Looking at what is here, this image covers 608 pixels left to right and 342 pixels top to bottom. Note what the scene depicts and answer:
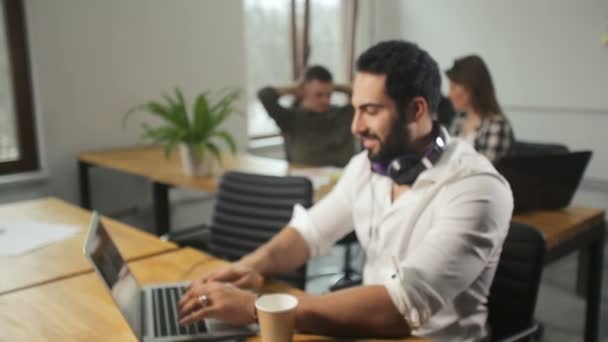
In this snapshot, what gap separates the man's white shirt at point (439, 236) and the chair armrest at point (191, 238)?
0.92m

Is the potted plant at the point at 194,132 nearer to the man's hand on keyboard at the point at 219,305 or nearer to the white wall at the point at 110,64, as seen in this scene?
the white wall at the point at 110,64

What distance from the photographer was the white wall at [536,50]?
6.94ft

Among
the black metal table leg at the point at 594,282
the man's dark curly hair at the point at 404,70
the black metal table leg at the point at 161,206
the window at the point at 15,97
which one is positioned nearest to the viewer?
the man's dark curly hair at the point at 404,70

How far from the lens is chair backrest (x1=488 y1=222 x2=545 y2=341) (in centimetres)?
133

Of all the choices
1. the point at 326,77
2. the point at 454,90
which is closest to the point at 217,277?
the point at 454,90

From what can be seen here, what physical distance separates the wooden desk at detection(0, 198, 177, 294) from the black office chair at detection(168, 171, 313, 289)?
370mm

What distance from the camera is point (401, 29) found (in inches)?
91.4

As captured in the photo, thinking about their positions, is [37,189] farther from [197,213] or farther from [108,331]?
[108,331]

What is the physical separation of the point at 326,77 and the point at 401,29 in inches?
43.4

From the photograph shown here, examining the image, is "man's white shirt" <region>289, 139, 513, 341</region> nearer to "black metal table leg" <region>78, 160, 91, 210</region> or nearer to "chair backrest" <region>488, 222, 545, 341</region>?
"chair backrest" <region>488, 222, 545, 341</region>

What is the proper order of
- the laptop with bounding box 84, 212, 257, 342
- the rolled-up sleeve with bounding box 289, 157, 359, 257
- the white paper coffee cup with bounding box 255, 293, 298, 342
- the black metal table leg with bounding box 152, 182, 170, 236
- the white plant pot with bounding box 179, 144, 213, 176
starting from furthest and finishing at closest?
the black metal table leg with bounding box 152, 182, 170, 236
the white plant pot with bounding box 179, 144, 213, 176
the rolled-up sleeve with bounding box 289, 157, 359, 257
the laptop with bounding box 84, 212, 257, 342
the white paper coffee cup with bounding box 255, 293, 298, 342

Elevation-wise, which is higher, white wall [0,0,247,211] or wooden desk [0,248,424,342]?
white wall [0,0,247,211]

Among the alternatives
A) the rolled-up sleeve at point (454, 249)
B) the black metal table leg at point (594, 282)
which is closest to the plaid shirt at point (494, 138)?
the black metal table leg at point (594, 282)

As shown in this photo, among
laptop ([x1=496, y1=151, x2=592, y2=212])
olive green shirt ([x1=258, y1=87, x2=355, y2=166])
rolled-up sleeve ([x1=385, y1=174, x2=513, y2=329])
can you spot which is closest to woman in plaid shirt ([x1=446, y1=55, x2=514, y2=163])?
laptop ([x1=496, y1=151, x2=592, y2=212])
